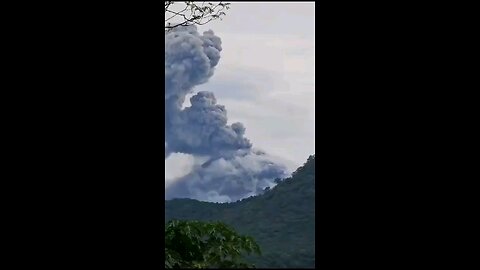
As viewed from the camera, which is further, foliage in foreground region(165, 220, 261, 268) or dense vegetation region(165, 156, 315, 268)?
dense vegetation region(165, 156, 315, 268)

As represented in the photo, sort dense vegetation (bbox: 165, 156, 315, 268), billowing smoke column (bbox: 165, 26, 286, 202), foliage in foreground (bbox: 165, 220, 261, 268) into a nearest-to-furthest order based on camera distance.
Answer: foliage in foreground (bbox: 165, 220, 261, 268) → billowing smoke column (bbox: 165, 26, 286, 202) → dense vegetation (bbox: 165, 156, 315, 268)

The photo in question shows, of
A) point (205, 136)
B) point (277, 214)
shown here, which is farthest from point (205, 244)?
point (277, 214)

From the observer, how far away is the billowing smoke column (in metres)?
4.91

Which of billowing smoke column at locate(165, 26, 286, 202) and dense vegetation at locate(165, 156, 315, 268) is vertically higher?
billowing smoke column at locate(165, 26, 286, 202)

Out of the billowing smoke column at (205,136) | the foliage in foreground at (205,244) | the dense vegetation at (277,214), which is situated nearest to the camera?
the foliage in foreground at (205,244)

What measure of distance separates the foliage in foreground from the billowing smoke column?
1.75m

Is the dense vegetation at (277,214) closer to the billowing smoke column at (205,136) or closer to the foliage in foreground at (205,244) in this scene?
the billowing smoke column at (205,136)

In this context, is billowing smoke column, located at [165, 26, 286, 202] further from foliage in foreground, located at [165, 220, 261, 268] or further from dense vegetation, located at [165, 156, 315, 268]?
foliage in foreground, located at [165, 220, 261, 268]

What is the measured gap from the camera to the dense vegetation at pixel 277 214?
5.09 m

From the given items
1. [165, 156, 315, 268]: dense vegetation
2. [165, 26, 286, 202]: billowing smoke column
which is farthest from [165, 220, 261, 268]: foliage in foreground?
[165, 156, 315, 268]: dense vegetation

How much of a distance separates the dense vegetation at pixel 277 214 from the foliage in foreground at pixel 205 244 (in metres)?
1.88

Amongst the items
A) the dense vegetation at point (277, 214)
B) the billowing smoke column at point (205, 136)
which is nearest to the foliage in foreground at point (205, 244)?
the billowing smoke column at point (205, 136)

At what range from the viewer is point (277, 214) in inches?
211
